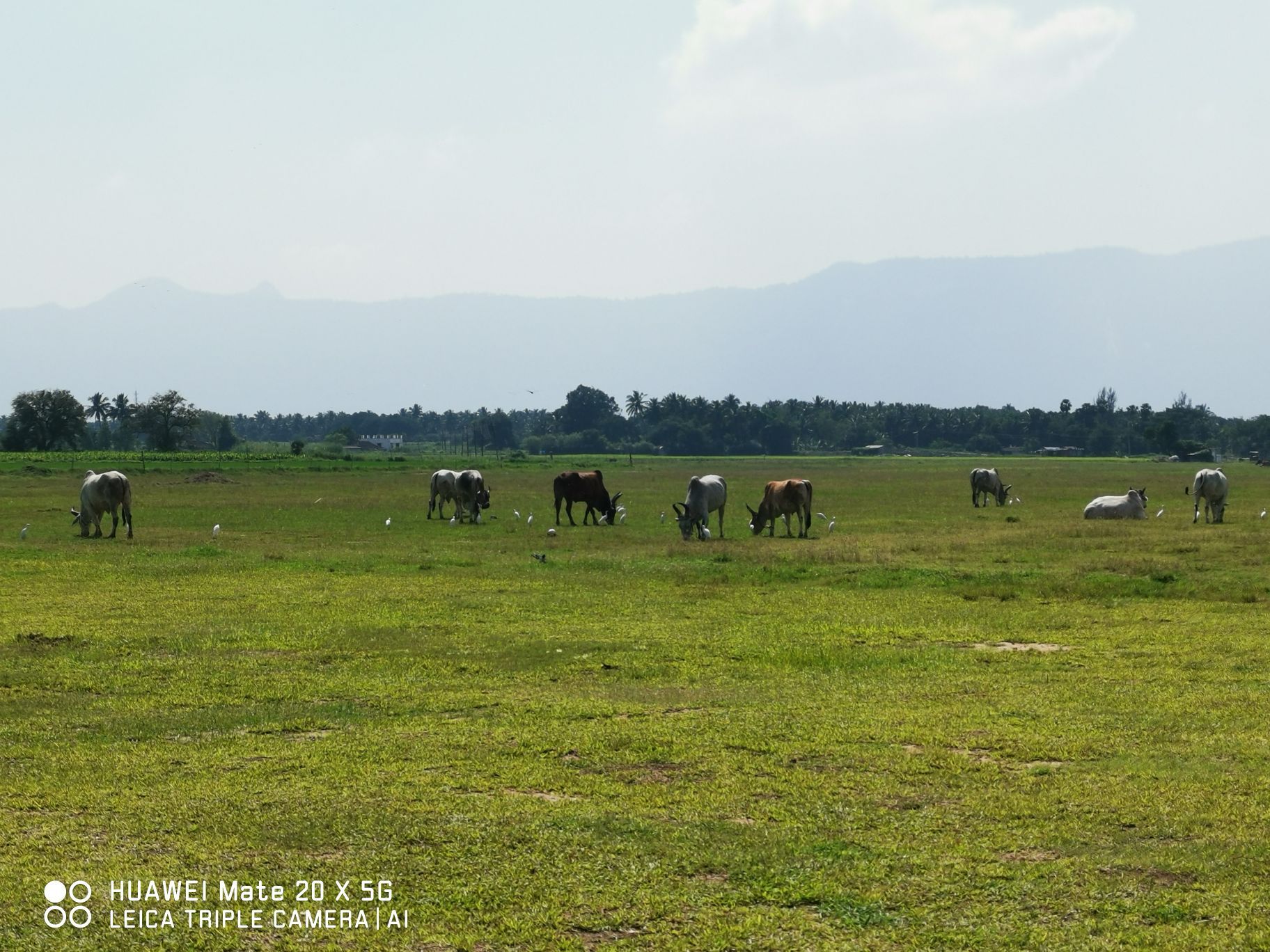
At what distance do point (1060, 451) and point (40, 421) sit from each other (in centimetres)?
14019

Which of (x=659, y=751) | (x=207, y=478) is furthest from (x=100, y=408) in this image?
(x=659, y=751)

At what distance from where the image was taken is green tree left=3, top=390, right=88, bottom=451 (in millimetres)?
117812

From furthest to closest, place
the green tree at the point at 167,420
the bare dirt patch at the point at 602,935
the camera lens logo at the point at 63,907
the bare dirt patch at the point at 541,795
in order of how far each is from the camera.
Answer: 1. the green tree at the point at 167,420
2. the bare dirt patch at the point at 541,795
3. the camera lens logo at the point at 63,907
4. the bare dirt patch at the point at 602,935

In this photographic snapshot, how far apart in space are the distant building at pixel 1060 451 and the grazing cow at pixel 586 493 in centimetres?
15920

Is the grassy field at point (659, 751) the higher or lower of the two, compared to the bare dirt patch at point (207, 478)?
lower

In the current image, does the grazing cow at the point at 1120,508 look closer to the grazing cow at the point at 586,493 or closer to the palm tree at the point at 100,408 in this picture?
the grazing cow at the point at 586,493

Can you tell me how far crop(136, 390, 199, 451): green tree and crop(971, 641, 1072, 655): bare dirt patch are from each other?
128 meters

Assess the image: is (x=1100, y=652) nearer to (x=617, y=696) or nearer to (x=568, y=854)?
(x=617, y=696)

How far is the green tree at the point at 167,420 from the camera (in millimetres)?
132250

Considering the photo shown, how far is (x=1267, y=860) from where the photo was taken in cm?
707

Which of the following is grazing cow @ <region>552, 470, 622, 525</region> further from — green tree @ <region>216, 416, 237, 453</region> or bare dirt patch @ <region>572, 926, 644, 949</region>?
green tree @ <region>216, 416, 237, 453</region>

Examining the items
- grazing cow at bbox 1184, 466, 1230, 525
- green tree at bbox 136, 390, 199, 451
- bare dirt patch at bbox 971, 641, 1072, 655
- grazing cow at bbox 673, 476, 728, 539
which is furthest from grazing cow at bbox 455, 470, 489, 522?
green tree at bbox 136, 390, 199, 451

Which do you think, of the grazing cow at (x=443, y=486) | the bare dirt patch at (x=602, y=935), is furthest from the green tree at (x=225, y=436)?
the bare dirt patch at (x=602, y=935)

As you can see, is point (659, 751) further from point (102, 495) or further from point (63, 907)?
point (102, 495)
